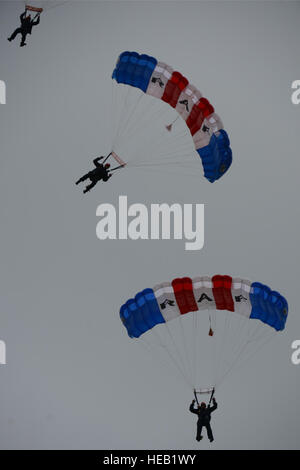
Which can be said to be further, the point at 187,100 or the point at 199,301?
the point at 187,100

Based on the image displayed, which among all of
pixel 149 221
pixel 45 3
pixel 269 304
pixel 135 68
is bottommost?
pixel 269 304

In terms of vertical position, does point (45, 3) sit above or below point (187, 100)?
above

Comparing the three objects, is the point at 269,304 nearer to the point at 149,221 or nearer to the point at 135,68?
the point at 135,68

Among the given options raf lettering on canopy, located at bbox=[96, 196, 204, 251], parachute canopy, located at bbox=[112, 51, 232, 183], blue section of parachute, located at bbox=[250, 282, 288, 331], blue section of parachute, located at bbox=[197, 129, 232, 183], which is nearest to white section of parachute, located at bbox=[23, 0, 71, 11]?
parachute canopy, located at bbox=[112, 51, 232, 183]

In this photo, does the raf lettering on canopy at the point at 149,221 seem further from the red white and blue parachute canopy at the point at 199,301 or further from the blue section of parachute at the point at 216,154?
the red white and blue parachute canopy at the point at 199,301

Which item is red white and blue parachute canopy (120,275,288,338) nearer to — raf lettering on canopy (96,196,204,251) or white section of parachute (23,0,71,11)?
raf lettering on canopy (96,196,204,251)

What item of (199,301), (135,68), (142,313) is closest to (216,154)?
(135,68)
